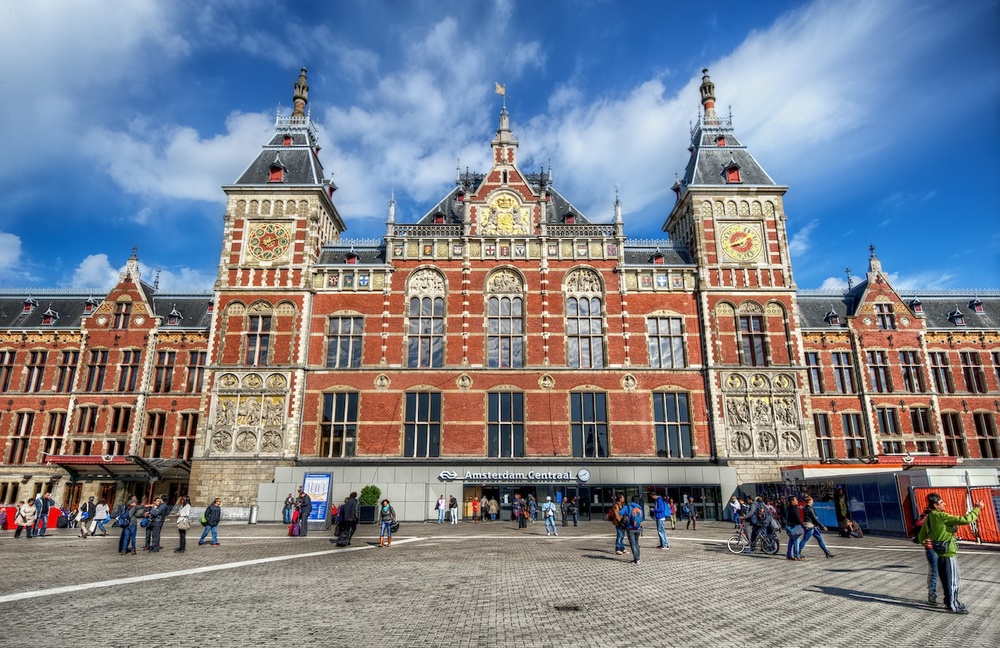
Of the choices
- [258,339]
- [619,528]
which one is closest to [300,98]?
[258,339]

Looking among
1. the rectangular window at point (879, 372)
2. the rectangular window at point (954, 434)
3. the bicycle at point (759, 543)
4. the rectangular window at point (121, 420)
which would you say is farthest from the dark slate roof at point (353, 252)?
the rectangular window at point (954, 434)

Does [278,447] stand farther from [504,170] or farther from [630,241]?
[630,241]

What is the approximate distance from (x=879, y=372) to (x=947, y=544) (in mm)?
34682

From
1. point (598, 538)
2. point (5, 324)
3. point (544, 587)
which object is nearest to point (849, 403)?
point (598, 538)

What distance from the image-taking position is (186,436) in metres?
38.4

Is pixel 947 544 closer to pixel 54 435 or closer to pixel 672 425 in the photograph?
pixel 672 425

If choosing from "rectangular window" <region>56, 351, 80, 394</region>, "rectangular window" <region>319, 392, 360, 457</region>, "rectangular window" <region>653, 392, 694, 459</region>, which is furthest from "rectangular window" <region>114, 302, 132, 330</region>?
"rectangular window" <region>653, 392, 694, 459</region>

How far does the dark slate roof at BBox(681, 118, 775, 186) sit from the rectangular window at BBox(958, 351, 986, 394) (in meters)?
19.1

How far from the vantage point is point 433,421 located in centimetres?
3238

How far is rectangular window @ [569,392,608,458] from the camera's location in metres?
31.9

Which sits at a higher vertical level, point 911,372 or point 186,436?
point 911,372

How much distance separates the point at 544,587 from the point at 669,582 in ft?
9.11

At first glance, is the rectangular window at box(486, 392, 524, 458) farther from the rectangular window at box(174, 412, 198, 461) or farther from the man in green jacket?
the man in green jacket

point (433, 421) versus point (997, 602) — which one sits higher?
point (433, 421)
